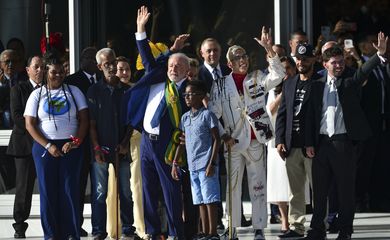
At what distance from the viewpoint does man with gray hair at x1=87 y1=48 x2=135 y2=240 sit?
527 inches

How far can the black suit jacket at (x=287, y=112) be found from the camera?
43.8 ft

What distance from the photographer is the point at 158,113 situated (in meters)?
13.0

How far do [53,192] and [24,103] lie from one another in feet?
4.97

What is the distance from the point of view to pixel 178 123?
13031mm

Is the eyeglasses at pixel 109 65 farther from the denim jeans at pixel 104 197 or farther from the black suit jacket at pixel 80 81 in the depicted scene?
the denim jeans at pixel 104 197

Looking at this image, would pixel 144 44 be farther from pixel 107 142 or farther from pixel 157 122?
pixel 107 142

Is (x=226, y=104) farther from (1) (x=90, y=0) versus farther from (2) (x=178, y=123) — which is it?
(1) (x=90, y=0)

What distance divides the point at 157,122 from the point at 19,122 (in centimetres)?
196

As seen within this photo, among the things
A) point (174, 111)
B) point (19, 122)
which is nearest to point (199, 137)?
point (174, 111)

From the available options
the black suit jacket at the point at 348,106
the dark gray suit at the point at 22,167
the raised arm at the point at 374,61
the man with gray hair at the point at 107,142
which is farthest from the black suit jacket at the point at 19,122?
the raised arm at the point at 374,61

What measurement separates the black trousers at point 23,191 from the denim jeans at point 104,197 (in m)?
1.04

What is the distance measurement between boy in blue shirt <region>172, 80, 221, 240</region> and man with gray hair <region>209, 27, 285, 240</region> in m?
→ 0.37

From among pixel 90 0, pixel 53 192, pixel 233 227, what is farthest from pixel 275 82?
pixel 90 0

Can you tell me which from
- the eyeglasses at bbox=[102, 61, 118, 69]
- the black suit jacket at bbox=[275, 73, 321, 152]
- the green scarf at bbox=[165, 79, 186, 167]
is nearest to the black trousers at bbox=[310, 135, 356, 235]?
the black suit jacket at bbox=[275, 73, 321, 152]
